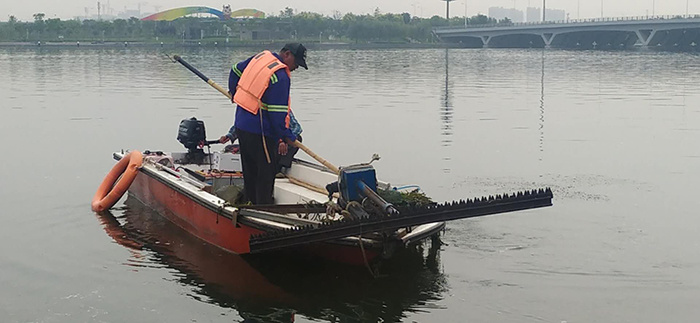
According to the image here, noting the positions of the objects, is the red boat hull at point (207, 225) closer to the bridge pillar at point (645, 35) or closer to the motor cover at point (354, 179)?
the motor cover at point (354, 179)

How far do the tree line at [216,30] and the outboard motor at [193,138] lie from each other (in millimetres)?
115256

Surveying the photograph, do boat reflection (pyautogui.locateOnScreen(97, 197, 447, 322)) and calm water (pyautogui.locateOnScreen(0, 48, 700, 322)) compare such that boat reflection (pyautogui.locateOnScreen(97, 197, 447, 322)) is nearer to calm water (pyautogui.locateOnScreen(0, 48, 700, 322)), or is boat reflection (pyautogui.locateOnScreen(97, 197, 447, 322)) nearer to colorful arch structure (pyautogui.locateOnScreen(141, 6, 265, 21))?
calm water (pyautogui.locateOnScreen(0, 48, 700, 322))

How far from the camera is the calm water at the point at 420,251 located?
8.92 metres

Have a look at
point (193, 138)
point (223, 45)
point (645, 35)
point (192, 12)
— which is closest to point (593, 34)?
point (645, 35)

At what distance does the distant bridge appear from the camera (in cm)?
11125

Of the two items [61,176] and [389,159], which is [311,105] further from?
[61,176]

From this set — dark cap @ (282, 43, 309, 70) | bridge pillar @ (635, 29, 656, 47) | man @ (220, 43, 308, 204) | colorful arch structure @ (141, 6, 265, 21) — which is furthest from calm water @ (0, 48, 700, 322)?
colorful arch structure @ (141, 6, 265, 21)

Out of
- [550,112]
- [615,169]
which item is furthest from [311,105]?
[615,169]

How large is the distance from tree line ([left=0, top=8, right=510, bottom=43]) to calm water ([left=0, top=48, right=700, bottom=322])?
352 feet

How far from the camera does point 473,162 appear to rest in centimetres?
1694

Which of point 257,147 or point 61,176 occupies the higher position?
point 257,147

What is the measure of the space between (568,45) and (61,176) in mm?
127073

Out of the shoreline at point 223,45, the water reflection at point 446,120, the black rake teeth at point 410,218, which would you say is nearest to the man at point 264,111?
the black rake teeth at point 410,218

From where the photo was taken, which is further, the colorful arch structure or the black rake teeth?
the colorful arch structure
